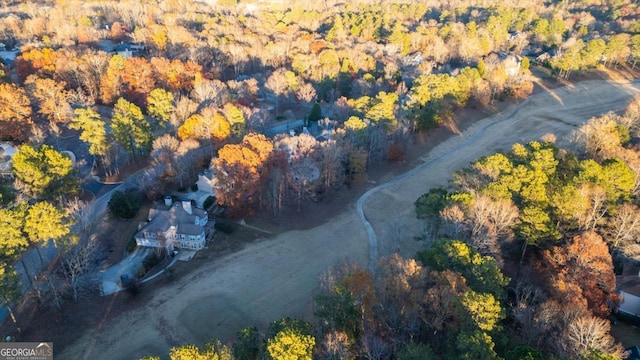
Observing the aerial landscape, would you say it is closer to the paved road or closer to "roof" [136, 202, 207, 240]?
"roof" [136, 202, 207, 240]

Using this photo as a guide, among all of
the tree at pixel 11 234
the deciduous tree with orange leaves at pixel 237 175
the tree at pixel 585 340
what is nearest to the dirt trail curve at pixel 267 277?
the deciduous tree with orange leaves at pixel 237 175

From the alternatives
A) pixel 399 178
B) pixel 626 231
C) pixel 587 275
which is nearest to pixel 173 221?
pixel 399 178

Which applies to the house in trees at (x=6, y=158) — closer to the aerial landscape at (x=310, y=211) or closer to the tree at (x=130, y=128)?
the aerial landscape at (x=310, y=211)

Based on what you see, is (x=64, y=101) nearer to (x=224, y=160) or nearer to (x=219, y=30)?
(x=224, y=160)

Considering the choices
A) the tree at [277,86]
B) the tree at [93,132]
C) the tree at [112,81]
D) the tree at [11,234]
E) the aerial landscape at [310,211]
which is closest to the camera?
the aerial landscape at [310,211]

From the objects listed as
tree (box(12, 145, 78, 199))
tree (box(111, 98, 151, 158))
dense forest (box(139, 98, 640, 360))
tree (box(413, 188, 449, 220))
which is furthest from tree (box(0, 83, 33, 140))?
tree (box(413, 188, 449, 220))
